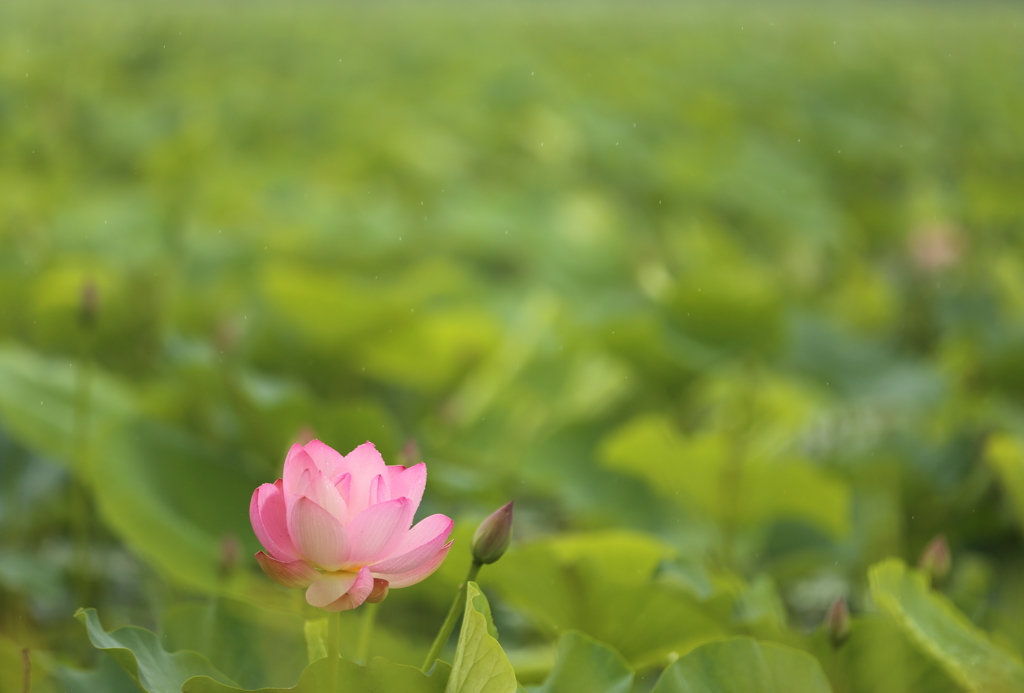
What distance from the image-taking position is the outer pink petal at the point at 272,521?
0.28 meters

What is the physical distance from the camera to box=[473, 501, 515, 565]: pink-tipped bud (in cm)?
32

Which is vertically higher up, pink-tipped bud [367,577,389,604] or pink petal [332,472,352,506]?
pink petal [332,472,352,506]

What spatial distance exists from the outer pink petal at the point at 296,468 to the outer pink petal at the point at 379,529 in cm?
2

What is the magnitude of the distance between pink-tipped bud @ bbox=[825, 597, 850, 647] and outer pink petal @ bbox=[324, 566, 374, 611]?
7.2 inches

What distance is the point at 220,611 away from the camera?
37cm

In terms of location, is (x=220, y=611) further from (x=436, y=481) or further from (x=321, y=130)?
(x=321, y=130)

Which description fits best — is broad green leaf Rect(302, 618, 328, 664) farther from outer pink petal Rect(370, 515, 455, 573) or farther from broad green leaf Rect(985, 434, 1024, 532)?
broad green leaf Rect(985, 434, 1024, 532)

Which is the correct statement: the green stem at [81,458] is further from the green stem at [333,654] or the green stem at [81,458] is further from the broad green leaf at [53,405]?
the green stem at [333,654]

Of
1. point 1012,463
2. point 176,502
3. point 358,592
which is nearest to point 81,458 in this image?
point 176,502

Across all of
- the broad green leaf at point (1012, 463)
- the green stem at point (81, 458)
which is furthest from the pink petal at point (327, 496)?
the broad green leaf at point (1012, 463)

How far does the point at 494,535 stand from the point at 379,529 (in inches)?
2.0

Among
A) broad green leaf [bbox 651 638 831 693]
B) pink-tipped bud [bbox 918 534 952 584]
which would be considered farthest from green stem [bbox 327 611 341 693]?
pink-tipped bud [bbox 918 534 952 584]

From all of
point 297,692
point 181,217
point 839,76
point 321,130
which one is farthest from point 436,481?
point 839,76

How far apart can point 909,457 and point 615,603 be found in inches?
17.9
